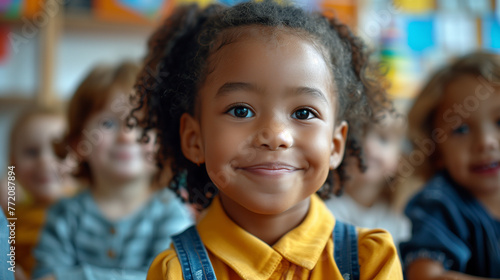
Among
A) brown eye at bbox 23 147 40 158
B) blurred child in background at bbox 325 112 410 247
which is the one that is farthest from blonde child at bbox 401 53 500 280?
brown eye at bbox 23 147 40 158

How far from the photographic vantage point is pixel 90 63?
302 cm

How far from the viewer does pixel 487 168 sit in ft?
3.99

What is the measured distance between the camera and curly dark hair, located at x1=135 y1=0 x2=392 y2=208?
86 centimetres

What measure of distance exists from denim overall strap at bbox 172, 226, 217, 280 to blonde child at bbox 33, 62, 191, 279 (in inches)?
22.0

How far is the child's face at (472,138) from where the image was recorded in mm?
1207

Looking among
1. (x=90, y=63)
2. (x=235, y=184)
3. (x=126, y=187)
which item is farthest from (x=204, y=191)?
(x=90, y=63)

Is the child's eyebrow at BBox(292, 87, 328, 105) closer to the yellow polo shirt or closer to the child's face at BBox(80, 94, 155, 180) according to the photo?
the yellow polo shirt

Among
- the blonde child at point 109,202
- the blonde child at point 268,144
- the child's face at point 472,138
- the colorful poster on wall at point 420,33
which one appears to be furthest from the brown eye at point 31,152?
the colorful poster on wall at point 420,33

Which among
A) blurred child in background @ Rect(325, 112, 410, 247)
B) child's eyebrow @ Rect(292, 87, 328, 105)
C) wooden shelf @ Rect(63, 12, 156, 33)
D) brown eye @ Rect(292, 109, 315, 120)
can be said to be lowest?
blurred child in background @ Rect(325, 112, 410, 247)

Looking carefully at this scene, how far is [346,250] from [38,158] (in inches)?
56.6

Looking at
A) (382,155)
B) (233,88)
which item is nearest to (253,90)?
(233,88)

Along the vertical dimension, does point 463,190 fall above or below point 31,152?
below

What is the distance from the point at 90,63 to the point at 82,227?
1.79 meters

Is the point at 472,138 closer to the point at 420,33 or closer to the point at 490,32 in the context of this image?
the point at 420,33
